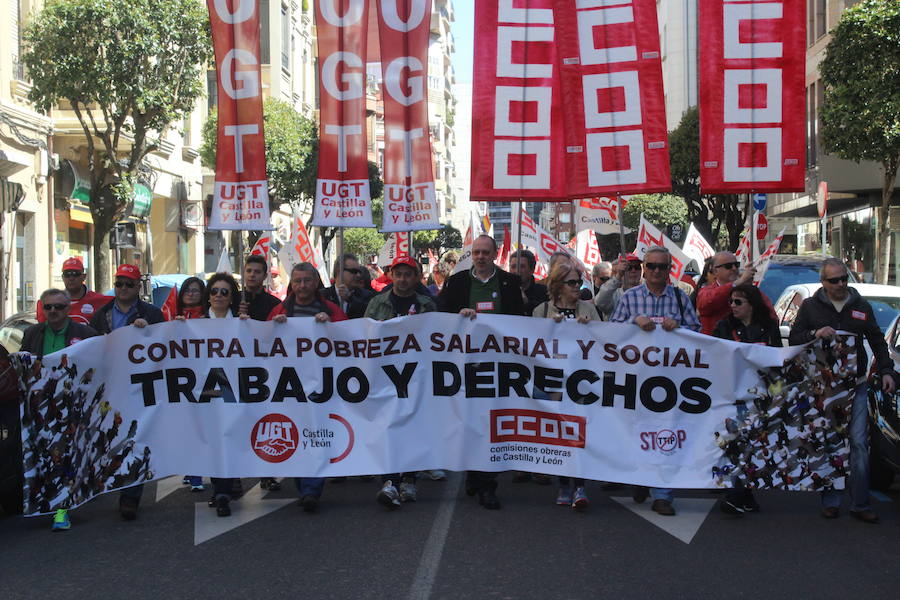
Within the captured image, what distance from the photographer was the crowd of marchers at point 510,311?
8102 millimetres

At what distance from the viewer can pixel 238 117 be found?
11.7 m

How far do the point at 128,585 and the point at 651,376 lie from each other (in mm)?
3874

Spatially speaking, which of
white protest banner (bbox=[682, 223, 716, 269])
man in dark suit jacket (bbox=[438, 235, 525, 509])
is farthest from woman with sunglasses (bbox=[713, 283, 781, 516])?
white protest banner (bbox=[682, 223, 716, 269])

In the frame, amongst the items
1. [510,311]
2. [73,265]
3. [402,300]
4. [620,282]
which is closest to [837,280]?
[510,311]

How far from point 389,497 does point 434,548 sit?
49.0 inches

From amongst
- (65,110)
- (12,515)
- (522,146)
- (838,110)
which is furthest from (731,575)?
Result: (65,110)

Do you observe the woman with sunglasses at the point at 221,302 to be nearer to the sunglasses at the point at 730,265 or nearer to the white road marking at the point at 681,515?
the white road marking at the point at 681,515

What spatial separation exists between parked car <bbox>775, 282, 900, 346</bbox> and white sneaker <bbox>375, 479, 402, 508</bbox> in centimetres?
527

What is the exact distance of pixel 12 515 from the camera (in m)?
8.39

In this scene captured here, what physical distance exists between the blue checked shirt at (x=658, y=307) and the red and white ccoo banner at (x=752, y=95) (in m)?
1.95

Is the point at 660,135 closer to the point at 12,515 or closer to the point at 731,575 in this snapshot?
the point at 731,575

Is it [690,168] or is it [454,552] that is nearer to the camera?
[454,552]

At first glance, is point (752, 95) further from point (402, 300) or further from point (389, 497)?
point (389, 497)

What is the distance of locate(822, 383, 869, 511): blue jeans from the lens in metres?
7.93
